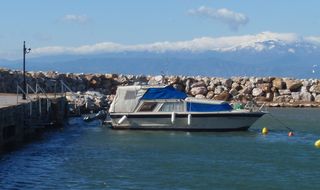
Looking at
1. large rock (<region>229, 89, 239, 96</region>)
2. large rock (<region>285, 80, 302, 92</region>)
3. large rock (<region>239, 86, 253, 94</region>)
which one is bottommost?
large rock (<region>229, 89, 239, 96</region>)

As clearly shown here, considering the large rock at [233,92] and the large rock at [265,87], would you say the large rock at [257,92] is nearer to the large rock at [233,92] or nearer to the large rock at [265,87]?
the large rock at [265,87]

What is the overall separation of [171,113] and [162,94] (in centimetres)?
Answer: 139

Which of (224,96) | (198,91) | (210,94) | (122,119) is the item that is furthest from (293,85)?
(122,119)

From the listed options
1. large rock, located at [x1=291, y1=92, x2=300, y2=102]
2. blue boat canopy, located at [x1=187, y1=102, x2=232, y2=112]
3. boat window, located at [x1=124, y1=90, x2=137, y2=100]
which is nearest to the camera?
blue boat canopy, located at [x1=187, y1=102, x2=232, y2=112]

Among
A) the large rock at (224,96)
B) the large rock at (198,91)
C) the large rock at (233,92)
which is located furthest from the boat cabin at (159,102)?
the large rock at (233,92)

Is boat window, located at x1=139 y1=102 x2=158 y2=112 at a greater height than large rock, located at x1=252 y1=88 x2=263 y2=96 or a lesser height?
lesser

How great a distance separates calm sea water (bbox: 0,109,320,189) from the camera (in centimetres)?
2794

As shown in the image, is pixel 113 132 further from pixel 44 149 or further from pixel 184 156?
pixel 184 156

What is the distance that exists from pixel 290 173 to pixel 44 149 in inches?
480

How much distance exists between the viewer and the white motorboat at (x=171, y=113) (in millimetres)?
44062

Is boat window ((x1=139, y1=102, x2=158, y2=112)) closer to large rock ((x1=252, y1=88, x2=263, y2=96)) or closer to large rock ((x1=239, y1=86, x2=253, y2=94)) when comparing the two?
large rock ((x1=239, y1=86, x2=253, y2=94))

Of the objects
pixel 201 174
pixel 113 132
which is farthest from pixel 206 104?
pixel 201 174

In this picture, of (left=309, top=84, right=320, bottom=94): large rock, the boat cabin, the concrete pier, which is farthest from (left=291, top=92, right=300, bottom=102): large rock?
the boat cabin

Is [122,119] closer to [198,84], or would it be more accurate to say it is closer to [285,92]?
[198,84]
